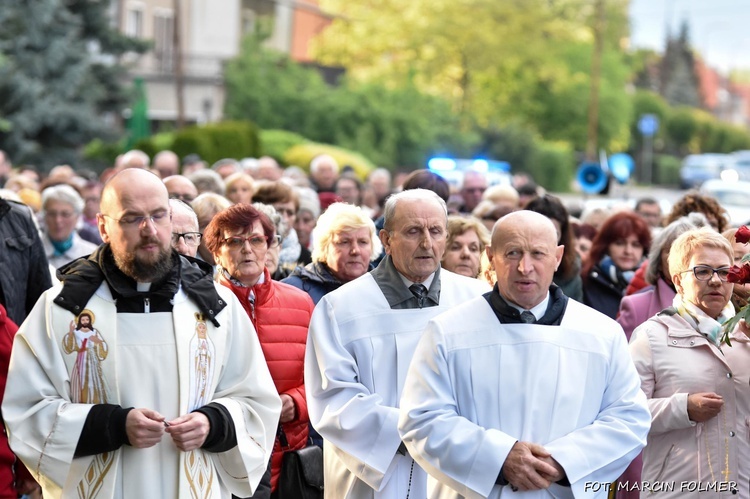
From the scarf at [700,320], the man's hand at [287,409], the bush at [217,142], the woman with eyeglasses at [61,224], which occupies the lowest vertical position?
the bush at [217,142]

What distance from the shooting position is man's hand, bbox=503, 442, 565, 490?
4914mm

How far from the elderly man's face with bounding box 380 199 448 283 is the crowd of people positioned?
0.01 metres

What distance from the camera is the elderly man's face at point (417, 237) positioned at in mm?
6223

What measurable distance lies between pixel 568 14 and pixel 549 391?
56.4 metres

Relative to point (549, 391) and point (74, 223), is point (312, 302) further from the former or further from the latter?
point (74, 223)

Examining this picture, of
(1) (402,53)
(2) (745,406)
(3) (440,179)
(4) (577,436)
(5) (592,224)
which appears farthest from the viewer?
(1) (402,53)

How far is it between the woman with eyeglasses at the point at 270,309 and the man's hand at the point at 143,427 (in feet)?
5.51

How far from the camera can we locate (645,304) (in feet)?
25.0

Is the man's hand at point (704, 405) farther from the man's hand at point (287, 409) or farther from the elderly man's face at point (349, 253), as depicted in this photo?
the elderly man's face at point (349, 253)

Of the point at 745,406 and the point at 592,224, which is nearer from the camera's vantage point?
the point at 745,406

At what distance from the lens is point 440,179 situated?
31.4 ft

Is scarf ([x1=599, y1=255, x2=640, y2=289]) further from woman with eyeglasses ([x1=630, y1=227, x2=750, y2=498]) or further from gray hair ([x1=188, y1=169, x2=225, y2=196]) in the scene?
gray hair ([x1=188, y1=169, x2=225, y2=196])

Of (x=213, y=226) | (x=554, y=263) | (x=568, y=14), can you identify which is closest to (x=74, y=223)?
(x=213, y=226)

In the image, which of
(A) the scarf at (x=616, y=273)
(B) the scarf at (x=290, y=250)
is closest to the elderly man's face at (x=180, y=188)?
(B) the scarf at (x=290, y=250)
